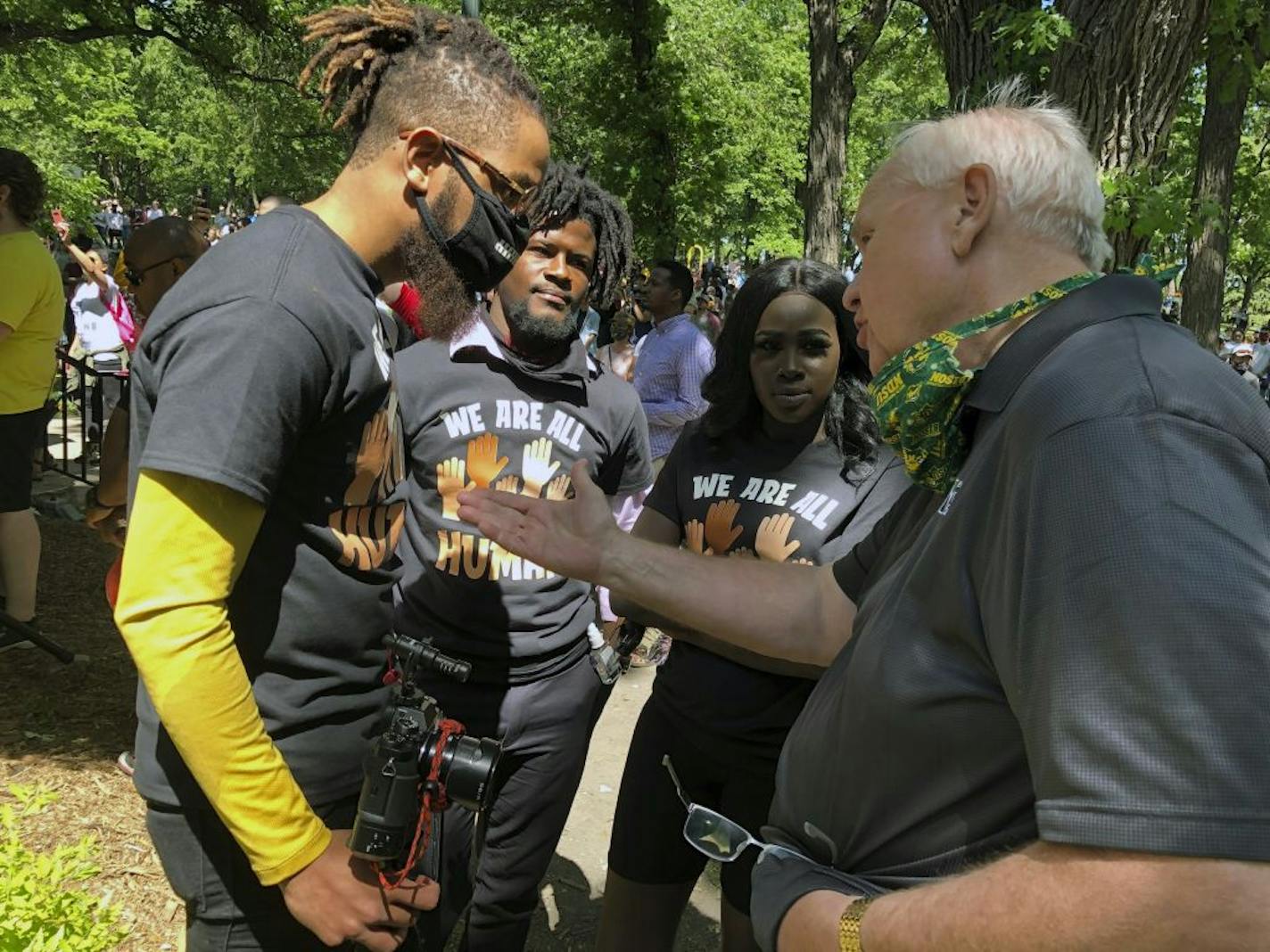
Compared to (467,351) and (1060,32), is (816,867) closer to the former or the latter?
(467,351)

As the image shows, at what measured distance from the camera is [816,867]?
4.44 feet

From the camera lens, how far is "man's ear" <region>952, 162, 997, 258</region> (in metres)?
1.29

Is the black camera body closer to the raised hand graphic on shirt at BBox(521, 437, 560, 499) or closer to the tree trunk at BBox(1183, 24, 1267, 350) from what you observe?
the raised hand graphic on shirt at BBox(521, 437, 560, 499)

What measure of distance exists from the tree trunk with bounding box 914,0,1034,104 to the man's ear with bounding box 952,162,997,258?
3.54 meters

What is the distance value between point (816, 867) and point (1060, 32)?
3838 millimetres

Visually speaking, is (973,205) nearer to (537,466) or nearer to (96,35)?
(537,466)

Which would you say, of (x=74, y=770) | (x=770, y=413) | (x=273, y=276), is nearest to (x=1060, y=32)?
(x=770, y=413)

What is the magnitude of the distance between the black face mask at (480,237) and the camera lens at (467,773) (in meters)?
0.99

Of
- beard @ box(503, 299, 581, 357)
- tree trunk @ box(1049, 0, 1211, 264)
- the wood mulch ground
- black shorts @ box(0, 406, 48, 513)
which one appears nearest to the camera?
beard @ box(503, 299, 581, 357)

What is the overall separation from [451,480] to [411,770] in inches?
45.6

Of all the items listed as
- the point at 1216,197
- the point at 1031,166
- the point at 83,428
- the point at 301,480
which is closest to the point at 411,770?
the point at 301,480

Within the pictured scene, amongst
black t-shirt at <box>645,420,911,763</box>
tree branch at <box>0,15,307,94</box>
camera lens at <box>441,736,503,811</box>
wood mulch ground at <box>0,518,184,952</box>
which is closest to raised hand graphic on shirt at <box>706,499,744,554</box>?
black t-shirt at <box>645,420,911,763</box>

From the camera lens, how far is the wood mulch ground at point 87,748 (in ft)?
10.4

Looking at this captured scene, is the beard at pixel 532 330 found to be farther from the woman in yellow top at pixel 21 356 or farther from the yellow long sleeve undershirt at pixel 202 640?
the woman in yellow top at pixel 21 356
